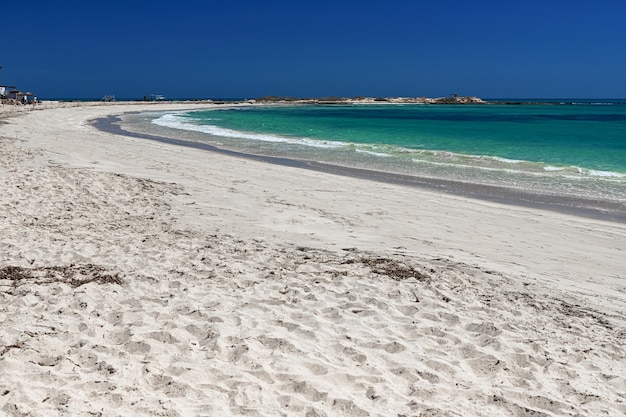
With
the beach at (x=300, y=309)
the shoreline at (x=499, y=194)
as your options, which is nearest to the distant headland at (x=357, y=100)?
the shoreline at (x=499, y=194)

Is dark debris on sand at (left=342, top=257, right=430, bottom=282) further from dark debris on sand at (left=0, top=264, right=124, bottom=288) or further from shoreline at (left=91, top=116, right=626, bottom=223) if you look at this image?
shoreline at (left=91, top=116, right=626, bottom=223)

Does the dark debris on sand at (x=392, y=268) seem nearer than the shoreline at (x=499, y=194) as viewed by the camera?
Yes

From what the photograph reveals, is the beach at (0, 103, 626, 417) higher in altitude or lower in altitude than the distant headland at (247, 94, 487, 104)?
lower

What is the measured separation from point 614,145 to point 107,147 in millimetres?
22277

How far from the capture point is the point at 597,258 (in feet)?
23.2

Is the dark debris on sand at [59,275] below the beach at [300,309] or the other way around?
the other way around

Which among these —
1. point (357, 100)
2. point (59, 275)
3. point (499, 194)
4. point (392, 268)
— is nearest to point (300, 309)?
point (392, 268)

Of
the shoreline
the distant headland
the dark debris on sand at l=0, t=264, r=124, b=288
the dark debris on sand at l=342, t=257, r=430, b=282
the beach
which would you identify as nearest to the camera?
the beach

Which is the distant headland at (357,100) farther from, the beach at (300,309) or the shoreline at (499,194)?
the beach at (300,309)

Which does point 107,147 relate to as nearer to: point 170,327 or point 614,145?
point 170,327

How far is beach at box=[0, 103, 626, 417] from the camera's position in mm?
3592

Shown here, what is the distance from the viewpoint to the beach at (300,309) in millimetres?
3592

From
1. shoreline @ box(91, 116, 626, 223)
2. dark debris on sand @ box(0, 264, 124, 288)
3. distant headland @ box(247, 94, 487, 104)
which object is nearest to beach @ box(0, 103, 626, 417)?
dark debris on sand @ box(0, 264, 124, 288)

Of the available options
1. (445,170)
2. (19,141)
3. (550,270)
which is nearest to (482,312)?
(550,270)
